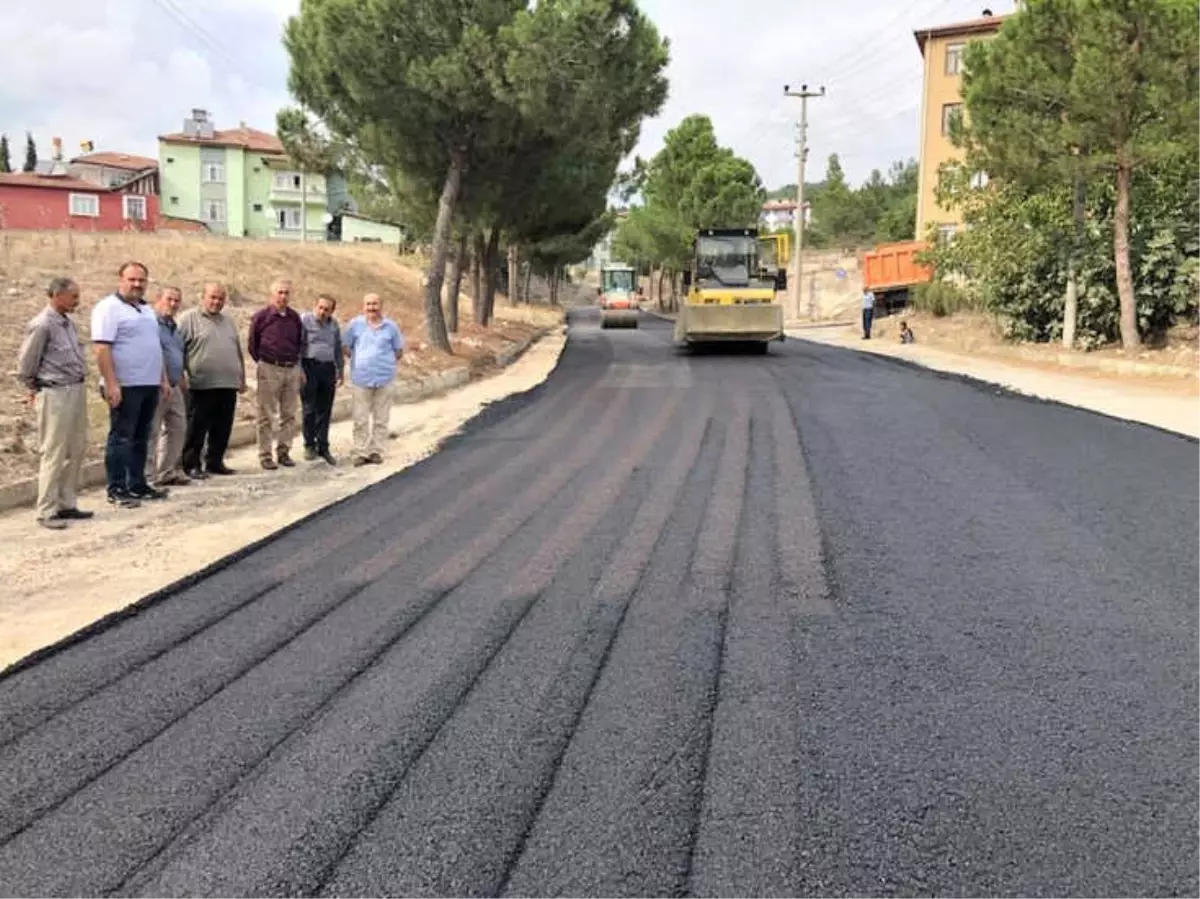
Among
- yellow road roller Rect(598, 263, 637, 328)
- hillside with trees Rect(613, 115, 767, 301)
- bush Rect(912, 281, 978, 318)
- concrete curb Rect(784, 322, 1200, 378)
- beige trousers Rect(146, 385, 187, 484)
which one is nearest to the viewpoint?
beige trousers Rect(146, 385, 187, 484)

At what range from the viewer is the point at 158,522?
673 cm

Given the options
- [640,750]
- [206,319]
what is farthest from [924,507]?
[206,319]

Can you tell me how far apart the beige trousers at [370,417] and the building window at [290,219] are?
63760 millimetres

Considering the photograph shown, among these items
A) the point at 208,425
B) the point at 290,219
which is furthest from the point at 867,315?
the point at 290,219

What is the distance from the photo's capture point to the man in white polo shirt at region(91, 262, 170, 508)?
22.7 ft

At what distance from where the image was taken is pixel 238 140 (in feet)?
225

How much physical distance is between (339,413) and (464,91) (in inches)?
295

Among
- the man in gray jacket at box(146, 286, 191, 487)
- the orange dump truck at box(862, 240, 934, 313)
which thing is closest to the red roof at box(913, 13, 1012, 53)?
the orange dump truck at box(862, 240, 934, 313)

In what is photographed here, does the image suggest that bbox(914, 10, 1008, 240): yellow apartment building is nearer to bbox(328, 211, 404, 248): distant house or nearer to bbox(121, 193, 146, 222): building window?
bbox(328, 211, 404, 248): distant house

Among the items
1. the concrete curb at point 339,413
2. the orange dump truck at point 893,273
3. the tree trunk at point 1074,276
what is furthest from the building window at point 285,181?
the tree trunk at point 1074,276

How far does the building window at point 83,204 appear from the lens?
54.7 metres

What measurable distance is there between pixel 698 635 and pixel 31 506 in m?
5.08

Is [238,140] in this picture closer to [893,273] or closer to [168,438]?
[893,273]

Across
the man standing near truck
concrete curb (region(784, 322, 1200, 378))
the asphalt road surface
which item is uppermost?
the man standing near truck
